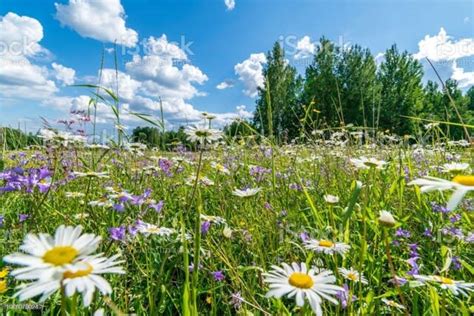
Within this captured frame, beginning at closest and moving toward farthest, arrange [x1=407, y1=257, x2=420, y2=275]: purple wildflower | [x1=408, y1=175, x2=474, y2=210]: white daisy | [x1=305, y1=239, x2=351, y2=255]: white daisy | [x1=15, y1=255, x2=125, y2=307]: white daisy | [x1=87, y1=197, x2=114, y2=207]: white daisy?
[x1=15, y1=255, x2=125, y2=307]: white daisy → [x1=408, y1=175, x2=474, y2=210]: white daisy → [x1=305, y1=239, x2=351, y2=255]: white daisy → [x1=407, y1=257, x2=420, y2=275]: purple wildflower → [x1=87, y1=197, x2=114, y2=207]: white daisy

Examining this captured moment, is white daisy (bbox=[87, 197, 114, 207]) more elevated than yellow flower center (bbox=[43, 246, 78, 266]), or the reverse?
yellow flower center (bbox=[43, 246, 78, 266])

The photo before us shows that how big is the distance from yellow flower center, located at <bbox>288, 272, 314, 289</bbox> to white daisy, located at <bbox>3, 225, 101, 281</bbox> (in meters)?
0.40

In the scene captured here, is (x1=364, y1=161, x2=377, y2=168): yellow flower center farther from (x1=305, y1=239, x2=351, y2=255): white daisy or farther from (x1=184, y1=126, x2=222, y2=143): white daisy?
(x1=184, y1=126, x2=222, y2=143): white daisy

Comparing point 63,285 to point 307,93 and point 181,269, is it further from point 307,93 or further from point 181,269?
point 307,93

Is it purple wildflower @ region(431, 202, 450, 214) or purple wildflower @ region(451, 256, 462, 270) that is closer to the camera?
purple wildflower @ region(451, 256, 462, 270)

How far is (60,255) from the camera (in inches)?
18.7

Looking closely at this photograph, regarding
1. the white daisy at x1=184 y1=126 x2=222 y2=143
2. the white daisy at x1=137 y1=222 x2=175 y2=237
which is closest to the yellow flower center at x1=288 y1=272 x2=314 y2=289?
the white daisy at x1=137 y1=222 x2=175 y2=237

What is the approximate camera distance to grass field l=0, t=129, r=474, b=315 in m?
0.61

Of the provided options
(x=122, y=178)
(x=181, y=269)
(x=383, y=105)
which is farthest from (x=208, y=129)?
(x=383, y=105)

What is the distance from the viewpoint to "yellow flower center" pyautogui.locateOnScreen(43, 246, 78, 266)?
0.47m

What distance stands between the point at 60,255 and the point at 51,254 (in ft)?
0.05

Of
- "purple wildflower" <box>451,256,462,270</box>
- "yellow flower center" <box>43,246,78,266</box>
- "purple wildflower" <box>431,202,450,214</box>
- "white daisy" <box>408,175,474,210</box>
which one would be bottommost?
"purple wildflower" <box>451,256,462,270</box>

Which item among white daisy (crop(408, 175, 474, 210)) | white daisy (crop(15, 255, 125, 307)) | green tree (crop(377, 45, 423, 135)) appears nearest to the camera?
white daisy (crop(15, 255, 125, 307))

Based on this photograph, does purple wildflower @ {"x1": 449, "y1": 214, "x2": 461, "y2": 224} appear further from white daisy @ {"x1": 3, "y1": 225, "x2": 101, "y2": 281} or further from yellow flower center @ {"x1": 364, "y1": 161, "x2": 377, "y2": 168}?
white daisy @ {"x1": 3, "y1": 225, "x2": 101, "y2": 281}
